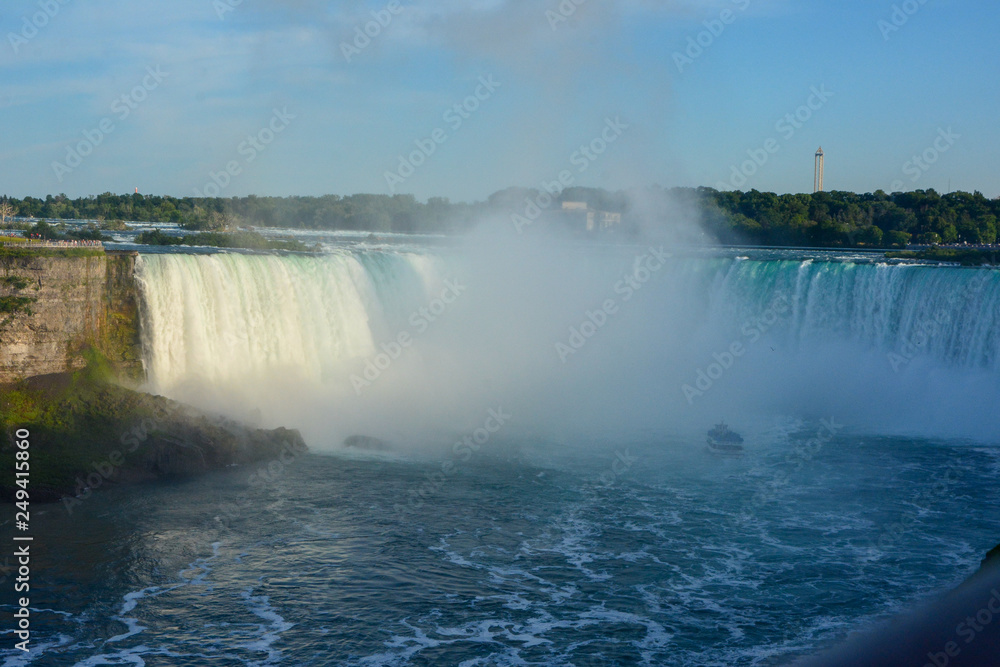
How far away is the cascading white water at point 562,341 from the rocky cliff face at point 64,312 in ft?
2.10

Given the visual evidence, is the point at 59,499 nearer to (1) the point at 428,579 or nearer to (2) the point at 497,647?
(1) the point at 428,579

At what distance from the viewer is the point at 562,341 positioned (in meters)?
37.3

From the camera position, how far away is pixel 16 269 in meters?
22.7

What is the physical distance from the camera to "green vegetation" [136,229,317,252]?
38.4 metres

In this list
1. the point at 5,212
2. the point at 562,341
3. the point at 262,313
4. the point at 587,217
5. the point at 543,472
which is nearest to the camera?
the point at 543,472

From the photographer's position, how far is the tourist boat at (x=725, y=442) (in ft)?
79.8

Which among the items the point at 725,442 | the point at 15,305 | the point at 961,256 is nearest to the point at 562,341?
the point at 725,442

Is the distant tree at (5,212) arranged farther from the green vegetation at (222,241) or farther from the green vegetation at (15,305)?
the green vegetation at (15,305)

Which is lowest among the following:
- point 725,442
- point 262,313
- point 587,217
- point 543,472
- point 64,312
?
point 543,472

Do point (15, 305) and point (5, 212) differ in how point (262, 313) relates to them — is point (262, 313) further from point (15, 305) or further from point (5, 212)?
point (5, 212)

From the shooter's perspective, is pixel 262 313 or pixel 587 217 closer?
pixel 262 313

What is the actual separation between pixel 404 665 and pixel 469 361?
22.4 metres

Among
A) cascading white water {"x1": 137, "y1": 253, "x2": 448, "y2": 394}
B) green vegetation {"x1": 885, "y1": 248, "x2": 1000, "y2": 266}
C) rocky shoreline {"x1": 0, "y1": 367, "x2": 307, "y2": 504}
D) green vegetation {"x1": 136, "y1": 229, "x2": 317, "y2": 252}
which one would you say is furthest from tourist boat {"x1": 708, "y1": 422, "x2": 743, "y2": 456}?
green vegetation {"x1": 136, "y1": 229, "x2": 317, "y2": 252}

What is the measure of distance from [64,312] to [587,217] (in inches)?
1752
